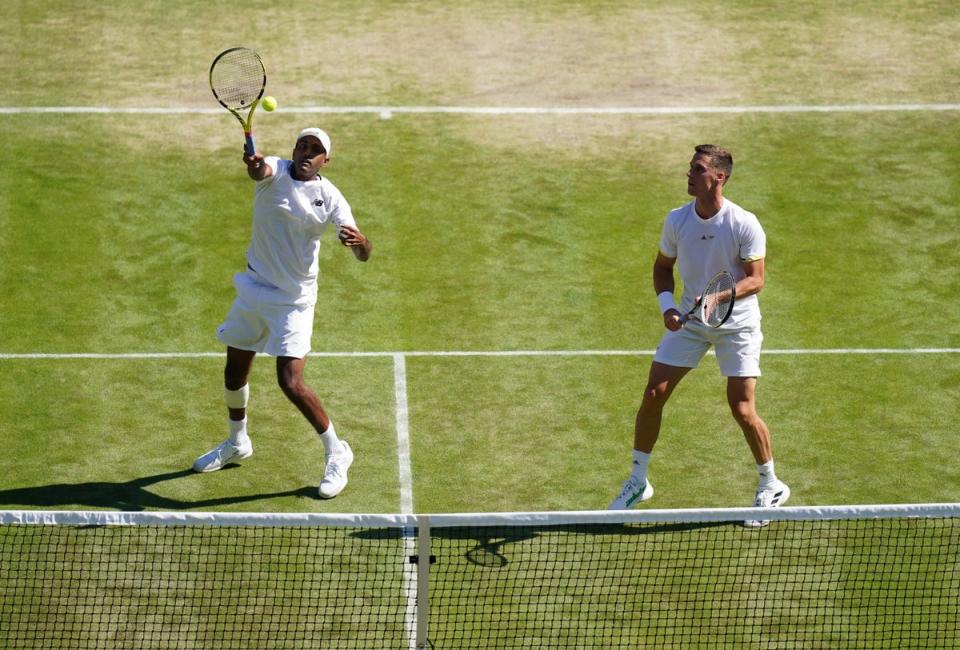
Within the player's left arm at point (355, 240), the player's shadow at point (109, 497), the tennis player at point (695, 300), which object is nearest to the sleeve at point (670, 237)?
the tennis player at point (695, 300)

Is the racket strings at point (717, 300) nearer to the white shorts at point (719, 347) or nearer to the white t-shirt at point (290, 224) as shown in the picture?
the white shorts at point (719, 347)

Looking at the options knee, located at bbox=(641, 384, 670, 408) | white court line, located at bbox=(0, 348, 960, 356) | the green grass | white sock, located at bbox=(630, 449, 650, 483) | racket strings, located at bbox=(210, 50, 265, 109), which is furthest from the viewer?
white court line, located at bbox=(0, 348, 960, 356)

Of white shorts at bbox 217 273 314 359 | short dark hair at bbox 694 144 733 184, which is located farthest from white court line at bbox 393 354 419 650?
short dark hair at bbox 694 144 733 184

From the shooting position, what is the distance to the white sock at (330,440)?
10.9 metres

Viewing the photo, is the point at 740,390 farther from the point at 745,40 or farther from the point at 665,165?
the point at 745,40

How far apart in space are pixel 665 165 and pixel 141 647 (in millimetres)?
8591

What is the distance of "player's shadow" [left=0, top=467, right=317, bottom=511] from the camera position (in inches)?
424

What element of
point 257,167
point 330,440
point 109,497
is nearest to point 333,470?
point 330,440

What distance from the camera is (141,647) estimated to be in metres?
9.17

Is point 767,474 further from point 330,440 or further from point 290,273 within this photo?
point 290,273

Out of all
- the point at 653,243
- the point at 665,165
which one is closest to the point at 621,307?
the point at 653,243

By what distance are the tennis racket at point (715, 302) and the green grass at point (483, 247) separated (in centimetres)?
154

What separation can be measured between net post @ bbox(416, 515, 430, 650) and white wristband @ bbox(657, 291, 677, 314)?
2525mm

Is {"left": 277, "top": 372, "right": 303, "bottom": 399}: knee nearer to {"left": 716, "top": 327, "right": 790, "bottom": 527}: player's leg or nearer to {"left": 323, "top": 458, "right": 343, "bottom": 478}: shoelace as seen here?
{"left": 323, "top": 458, "right": 343, "bottom": 478}: shoelace
